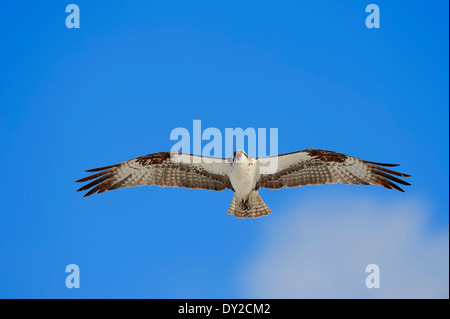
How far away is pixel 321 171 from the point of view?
40.8 feet

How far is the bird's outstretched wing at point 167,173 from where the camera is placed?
12.3 meters

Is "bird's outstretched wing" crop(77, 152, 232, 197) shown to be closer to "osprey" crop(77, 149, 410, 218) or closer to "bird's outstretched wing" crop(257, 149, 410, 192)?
"osprey" crop(77, 149, 410, 218)

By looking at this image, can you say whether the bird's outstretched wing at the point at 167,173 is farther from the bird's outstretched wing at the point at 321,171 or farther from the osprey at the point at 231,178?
the bird's outstretched wing at the point at 321,171

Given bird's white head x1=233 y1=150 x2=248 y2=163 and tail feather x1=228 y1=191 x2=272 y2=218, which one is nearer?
bird's white head x1=233 y1=150 x2=248 y2=163

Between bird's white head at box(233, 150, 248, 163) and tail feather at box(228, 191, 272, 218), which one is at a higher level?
bird's white head at box(233, 150, 248, 163)

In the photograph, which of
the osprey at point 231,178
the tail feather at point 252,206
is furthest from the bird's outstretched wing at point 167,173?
the tail feather at point 252,206

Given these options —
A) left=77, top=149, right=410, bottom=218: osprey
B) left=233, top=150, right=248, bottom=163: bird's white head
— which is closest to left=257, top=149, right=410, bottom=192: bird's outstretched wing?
left=77, top=149, right=410, bottom=218: osprey

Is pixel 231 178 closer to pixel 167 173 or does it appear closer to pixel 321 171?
pixel 167 173

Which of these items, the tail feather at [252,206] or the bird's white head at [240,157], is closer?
the bird's white head at [240,157]

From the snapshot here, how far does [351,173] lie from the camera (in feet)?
40.5

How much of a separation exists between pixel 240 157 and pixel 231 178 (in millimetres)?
631

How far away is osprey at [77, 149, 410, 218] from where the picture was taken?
12.2 m
